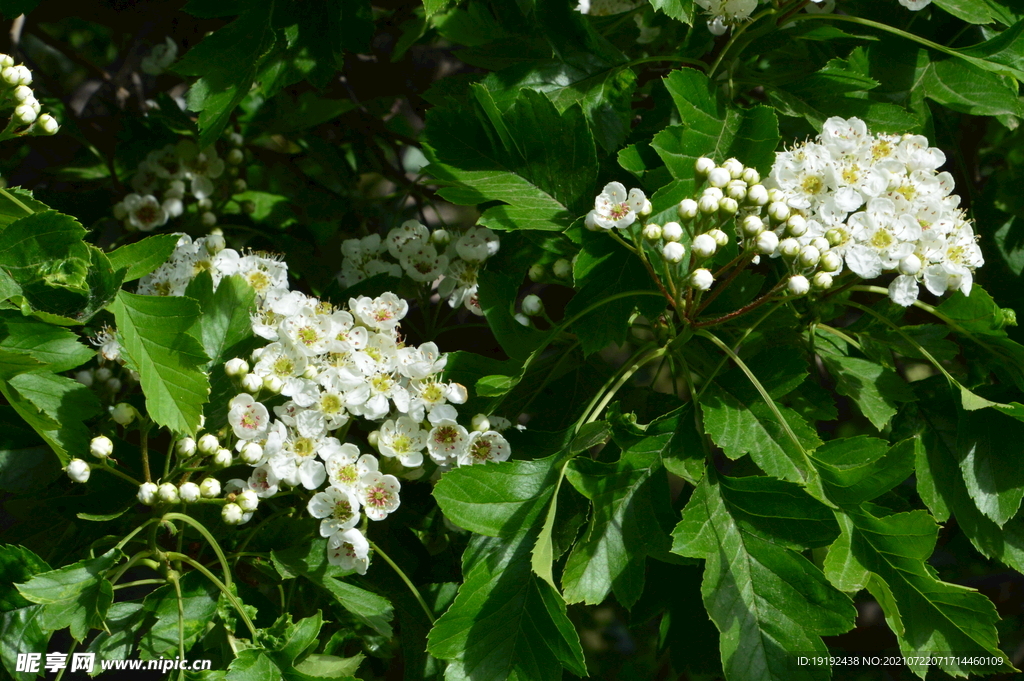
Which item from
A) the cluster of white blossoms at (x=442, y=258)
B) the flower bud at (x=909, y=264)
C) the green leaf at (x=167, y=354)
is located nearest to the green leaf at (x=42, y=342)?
the green leaf at (x=167, y=354)

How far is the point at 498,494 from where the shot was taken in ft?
5.23

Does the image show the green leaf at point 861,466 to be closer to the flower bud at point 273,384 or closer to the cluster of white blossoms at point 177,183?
the flower bud at point 273,384

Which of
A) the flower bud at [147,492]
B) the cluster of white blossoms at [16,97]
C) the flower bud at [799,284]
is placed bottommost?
the flower bud at [147,492]

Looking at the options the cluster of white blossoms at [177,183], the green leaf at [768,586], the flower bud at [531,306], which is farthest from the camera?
the cluster of white blossoms at [177,183]

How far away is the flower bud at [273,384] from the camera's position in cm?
167

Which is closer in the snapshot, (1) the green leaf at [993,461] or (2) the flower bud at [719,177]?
(2) the flower bud at [719,177]

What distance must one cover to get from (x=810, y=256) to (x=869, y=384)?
41 cm

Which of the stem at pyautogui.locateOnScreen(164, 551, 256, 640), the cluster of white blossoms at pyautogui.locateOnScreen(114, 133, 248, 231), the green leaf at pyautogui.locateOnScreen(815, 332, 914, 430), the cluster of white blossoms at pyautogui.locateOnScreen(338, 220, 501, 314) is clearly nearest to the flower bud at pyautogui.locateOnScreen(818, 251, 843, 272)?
the green leaf at pyautogui.locateOnScreen(815, 332, 914, 430)

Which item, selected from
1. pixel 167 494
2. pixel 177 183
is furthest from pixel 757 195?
pixel 177 183

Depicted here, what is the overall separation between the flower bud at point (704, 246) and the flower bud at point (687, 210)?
0.06m

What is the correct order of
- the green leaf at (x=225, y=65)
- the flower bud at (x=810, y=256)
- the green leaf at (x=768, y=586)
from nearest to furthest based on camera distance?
1. the green leaf at (x=768, y=586)
2. the flower bud at (x=810, y=256)
3. the green leaf at (x=225, y=65)

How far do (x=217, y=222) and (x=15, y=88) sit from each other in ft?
3.04

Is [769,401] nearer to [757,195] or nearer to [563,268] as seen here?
[757,195]

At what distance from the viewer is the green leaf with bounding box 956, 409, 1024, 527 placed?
5.71ft
